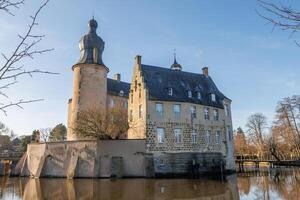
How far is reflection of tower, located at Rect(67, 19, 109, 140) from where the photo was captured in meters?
31.2

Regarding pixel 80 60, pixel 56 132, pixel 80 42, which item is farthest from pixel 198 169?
pixel 56 132

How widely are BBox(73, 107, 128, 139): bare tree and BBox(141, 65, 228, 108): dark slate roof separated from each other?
4167 millimetres

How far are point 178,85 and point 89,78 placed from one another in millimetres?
11103

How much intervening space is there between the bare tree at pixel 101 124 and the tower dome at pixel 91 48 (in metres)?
8.54

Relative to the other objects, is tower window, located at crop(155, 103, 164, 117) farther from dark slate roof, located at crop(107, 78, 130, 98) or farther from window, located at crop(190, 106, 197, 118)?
dark slate roof, located at crop(107, 78, 130, 98)

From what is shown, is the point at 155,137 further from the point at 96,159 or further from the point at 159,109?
the point at 96,159

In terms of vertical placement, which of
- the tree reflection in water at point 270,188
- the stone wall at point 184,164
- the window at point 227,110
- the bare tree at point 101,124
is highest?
the window at point 227,110

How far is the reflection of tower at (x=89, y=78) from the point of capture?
3119cm

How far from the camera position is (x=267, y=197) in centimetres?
1298

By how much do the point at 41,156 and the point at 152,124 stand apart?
12.5 meters

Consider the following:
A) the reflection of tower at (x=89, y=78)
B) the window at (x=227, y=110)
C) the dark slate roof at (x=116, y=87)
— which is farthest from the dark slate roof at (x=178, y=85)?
the dark slate roof at (x=116, y=87)

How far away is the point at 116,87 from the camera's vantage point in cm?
4253

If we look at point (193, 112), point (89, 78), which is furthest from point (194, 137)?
point (89, 78)

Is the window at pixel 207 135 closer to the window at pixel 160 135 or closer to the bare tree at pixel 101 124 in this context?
the window at pixel 160 135
